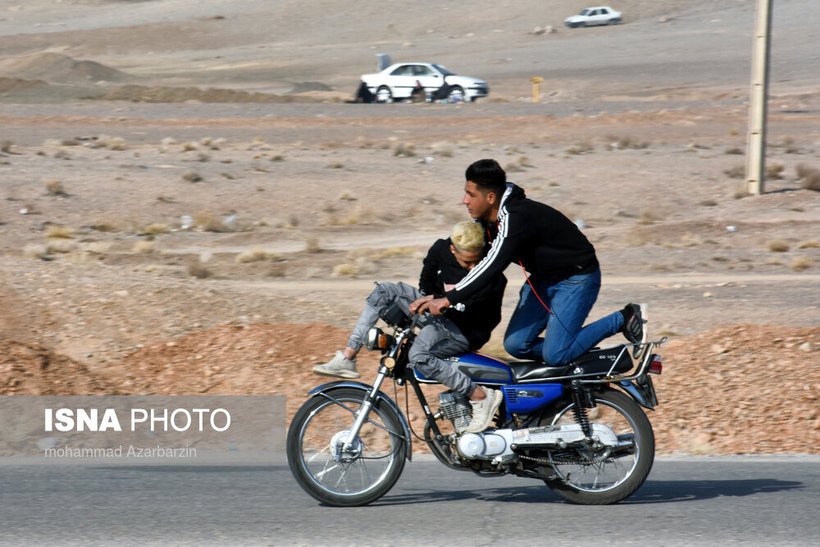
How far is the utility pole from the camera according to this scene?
25.7 metres

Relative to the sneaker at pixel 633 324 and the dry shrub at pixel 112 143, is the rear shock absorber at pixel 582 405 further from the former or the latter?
the dry shrub at pixel 112 143

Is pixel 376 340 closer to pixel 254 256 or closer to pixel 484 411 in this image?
pixel 484 411

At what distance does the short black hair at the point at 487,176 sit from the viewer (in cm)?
631

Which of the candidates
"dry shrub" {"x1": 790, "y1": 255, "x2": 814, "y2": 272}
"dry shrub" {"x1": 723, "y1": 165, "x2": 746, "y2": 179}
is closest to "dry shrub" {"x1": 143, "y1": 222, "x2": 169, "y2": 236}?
"dry shrub" {"x1": 790, "y1": 255, "x2": 814, "y2": 272}

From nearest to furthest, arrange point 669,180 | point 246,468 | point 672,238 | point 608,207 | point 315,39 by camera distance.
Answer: point 246,468, point 672,238, point 608,207, point 669,180, point 315,39

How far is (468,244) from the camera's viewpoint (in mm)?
6180

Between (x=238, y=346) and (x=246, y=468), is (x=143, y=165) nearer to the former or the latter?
(x=238, y=346)

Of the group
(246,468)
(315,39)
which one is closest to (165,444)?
(246,468)

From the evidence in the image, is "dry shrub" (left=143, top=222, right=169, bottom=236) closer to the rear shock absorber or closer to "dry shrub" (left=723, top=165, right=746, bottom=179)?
"dry shrub" (left=723, top=165, right=746, bottom=179)

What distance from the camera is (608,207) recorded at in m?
26.4

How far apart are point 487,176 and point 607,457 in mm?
1801

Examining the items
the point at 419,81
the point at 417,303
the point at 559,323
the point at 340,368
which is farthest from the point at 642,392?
the point at 419,81

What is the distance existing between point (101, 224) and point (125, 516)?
62.1 feet

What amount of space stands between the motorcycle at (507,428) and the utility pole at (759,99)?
20924mm
